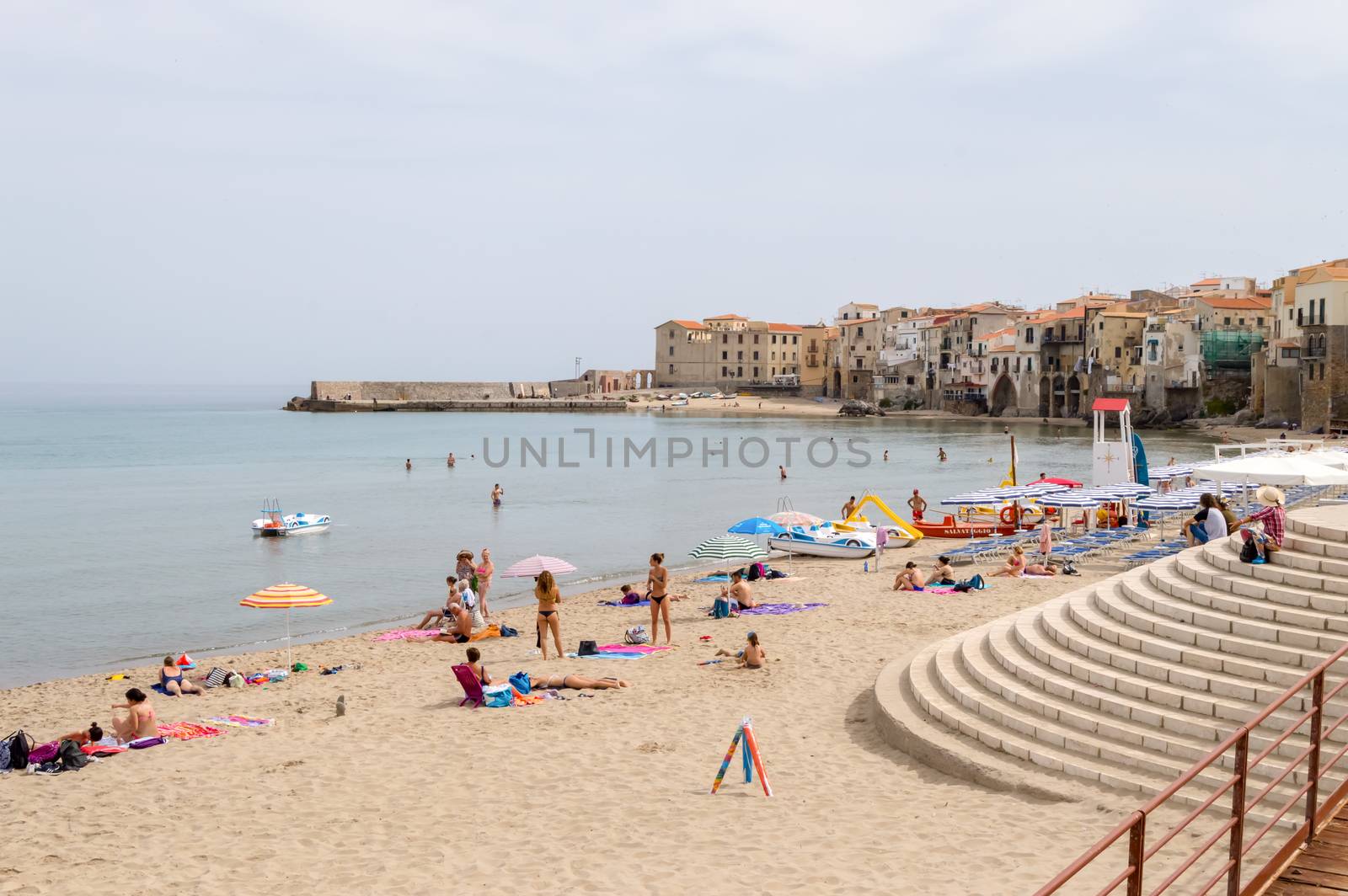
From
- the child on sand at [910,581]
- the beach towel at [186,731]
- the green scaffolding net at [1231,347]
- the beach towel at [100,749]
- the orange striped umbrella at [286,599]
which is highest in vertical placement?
the green scaffolding net at [1231,347]

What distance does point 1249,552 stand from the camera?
9672mm

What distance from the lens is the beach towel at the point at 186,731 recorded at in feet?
41.0

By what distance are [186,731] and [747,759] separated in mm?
6891

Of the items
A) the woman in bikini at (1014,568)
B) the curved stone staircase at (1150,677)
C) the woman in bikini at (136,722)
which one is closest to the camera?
the curved stone staircase at (1150,677)

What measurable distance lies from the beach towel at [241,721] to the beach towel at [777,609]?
8706mm

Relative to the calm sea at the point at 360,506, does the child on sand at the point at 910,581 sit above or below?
above

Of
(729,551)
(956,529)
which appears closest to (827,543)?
(956,529)

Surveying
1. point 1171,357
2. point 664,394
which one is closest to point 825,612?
point 1171,357

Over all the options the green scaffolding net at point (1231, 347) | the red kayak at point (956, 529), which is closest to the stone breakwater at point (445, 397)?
the green scaffolding net at point (1231, 347)

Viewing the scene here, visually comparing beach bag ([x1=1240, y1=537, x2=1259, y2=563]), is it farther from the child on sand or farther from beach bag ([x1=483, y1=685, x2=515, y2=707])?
the child on sand

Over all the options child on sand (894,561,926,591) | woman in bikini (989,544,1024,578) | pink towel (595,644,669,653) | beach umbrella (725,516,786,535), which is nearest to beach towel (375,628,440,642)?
pink towel (595,644,669,653)

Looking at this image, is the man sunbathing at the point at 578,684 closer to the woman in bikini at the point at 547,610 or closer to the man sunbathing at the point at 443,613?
the woman in bikini at the point at 547,610

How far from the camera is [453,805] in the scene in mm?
9617

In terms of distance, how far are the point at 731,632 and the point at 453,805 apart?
→ 863 centimetres
